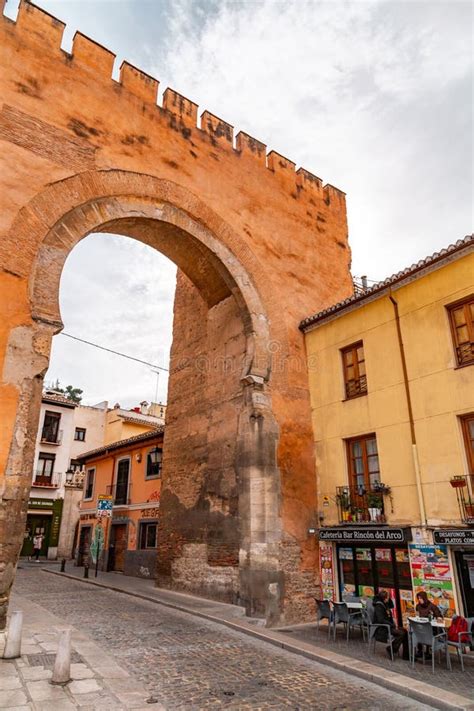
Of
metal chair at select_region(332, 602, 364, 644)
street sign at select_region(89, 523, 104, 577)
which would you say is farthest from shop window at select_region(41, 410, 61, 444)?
metal chair at select_region(332, 602, 364, 644)

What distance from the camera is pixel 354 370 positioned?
11531 millimetres

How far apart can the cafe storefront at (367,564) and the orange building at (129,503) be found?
25.2 feet

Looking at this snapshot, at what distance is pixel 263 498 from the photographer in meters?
10.7

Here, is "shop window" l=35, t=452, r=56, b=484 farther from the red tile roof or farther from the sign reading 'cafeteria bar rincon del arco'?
the sign reading 'cafeteria bar rincon del arco'

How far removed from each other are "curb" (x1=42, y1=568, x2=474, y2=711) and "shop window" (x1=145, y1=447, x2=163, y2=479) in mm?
8629

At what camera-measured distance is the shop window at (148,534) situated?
685 inches

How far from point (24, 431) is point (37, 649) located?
3198 mm

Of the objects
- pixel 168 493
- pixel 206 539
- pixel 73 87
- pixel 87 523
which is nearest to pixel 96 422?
pixel 87 523

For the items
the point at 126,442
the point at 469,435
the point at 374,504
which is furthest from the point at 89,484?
the point at 469,435

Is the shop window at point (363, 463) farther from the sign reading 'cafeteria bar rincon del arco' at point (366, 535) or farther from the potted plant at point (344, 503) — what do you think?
the sign reading 'cafeteria bar rincon del arco' at point (366, 535)

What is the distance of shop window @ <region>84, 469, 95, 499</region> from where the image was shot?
23094 mm

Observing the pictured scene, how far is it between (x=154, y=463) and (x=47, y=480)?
13.5 m

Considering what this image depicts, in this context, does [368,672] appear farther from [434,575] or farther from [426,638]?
[434,575]

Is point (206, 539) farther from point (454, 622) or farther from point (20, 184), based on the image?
point (20, 184)
